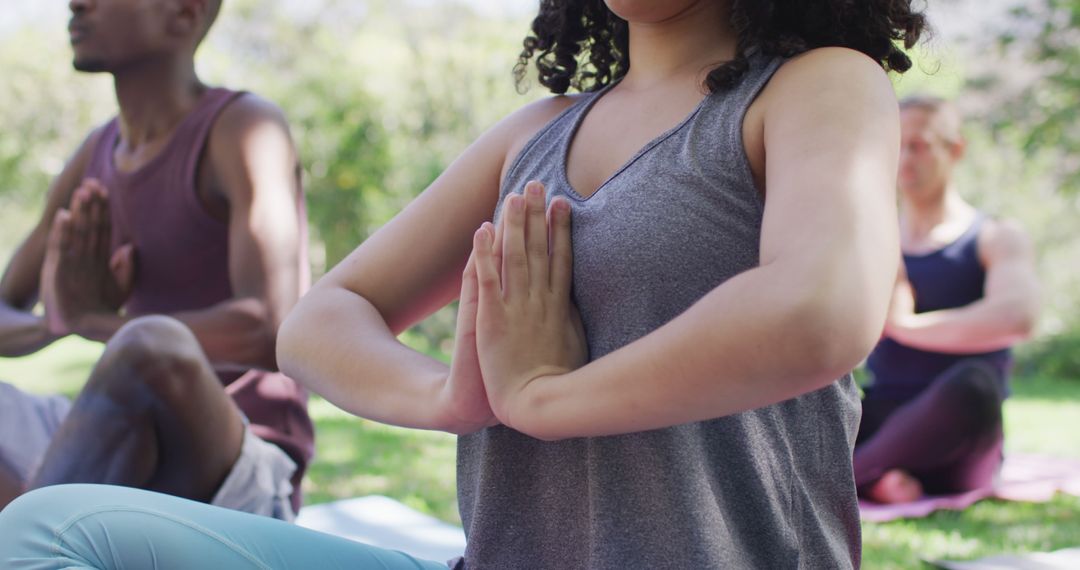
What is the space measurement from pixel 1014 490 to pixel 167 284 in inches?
125

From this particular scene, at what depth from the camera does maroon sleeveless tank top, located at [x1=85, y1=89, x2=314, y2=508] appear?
99.7 inches

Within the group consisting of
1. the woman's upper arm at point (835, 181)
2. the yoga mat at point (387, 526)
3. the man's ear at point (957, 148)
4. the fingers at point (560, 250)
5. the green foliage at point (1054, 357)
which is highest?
the woman's upper arm at point (835, 181)

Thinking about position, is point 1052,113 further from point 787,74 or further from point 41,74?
point 41,74

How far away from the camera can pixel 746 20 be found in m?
1.26

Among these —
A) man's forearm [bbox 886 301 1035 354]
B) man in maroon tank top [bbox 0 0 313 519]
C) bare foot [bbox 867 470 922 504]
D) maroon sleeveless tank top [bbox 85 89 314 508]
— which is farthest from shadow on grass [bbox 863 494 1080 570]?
man in maroon tank top [bbox 0 0 313 519]

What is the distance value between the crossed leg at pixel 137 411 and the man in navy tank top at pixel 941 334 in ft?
8.56

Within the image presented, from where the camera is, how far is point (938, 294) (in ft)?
13.2

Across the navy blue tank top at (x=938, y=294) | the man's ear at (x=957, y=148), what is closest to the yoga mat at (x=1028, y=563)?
the navy blue tank top at (x=938, y=294)

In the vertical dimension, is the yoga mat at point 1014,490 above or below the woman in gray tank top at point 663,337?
below

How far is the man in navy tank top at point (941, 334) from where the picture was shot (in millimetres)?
3809

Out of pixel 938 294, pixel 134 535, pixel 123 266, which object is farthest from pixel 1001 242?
pixel 134 535

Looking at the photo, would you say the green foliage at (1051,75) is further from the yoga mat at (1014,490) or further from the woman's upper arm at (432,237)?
the woman's upper arm at (432,237)

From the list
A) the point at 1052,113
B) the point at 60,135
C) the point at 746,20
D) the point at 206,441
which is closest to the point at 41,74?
the point at 60,135

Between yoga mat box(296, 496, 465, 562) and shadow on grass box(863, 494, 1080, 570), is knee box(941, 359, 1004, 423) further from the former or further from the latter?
yoga mat box(296, 496, 465, 562)
